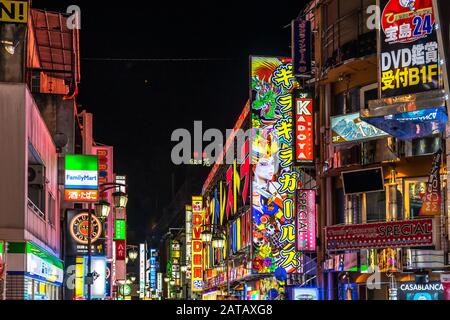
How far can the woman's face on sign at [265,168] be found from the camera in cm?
4813

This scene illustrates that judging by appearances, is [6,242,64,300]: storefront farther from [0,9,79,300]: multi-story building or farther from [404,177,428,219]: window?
[404,177,428,219]: window

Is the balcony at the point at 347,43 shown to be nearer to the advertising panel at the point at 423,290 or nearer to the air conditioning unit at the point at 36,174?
the advertising panel at the point at 423,290

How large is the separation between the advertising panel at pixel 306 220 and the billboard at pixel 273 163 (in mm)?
9783

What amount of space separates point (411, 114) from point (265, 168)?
2265 centimetres

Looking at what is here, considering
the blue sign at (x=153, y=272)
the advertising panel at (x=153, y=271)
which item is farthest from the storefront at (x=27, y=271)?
the blue sign at (x=153, y=272)

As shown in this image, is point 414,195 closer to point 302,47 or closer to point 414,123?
point 414,123

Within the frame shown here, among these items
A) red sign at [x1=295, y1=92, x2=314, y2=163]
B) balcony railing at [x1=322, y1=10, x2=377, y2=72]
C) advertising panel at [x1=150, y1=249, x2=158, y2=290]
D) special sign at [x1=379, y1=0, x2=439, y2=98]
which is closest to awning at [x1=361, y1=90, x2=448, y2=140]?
special sign at [x1=379, y1=0, x2=439, y2=98]

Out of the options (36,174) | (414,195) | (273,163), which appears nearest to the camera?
(36,174)

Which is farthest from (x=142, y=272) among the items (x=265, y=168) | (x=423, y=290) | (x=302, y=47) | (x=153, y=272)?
(x=423, y=290)

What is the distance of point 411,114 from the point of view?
26438 mm

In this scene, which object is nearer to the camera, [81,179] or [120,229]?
[81,179]
